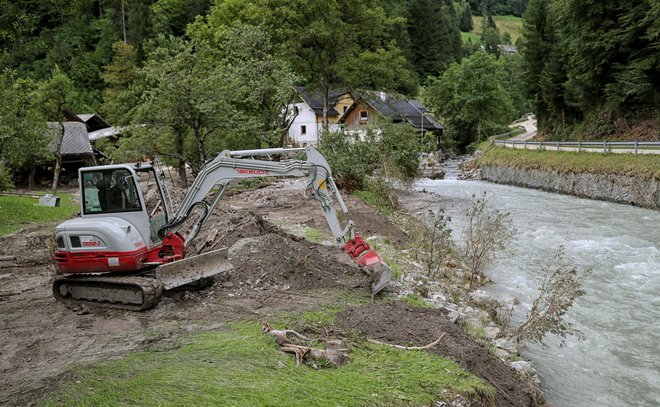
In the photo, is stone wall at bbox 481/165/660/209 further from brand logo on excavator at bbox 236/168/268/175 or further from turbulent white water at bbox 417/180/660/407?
brand logo on excavator at bbox 236/168/268/175

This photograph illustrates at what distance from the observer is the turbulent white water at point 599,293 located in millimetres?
8367

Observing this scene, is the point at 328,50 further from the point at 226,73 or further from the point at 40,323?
the point at 40,323

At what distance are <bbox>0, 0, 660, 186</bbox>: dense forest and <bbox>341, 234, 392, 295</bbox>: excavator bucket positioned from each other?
6.31 m

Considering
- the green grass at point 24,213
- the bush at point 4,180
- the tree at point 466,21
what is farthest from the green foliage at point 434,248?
the tree at point 466,21

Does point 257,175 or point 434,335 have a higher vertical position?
point 257,175

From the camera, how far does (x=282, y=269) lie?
10.6m

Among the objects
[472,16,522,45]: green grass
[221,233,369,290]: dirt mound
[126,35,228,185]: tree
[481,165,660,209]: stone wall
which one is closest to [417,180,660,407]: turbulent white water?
[481,165,660,209]: stone wall

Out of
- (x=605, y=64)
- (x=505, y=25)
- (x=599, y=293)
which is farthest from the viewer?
(x=505, y=25)

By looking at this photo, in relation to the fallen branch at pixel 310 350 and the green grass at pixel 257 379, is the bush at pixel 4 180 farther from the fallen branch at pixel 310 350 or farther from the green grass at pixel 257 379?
the fallen branch at pixel 310 350

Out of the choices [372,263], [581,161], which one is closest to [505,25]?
[581,161]

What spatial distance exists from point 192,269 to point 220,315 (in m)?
1.30

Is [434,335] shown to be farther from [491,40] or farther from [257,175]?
[491,40]

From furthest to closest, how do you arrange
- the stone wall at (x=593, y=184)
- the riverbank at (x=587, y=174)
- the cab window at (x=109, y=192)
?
the riverbank at (x=587, y=174), the stone wall at (x=593, y=184), the cab window at (x=109, y=192)

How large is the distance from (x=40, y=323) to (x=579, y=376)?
9155 mm
